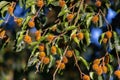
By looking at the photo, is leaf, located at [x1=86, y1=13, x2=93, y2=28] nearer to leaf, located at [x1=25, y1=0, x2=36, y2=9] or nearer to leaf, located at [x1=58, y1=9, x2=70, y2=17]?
leaf, located at [x1=58, y1=9, x2=70, y2=17]

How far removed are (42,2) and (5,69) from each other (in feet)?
4.99

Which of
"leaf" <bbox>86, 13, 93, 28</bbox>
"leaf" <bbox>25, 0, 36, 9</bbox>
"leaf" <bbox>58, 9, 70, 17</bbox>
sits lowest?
"leaf" <bbox>86, 13, 93, 28</bbox>

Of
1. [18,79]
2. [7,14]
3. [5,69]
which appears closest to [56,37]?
[7,14]

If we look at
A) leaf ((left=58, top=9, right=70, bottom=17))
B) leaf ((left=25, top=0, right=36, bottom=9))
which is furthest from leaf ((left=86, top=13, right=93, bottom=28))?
leaf ((left=25, top=0, right=36, bottom=9))

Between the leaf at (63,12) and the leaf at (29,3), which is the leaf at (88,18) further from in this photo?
the leaf at (29,3)

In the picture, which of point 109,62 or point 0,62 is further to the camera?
point 0,62

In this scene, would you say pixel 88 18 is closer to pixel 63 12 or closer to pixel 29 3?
pixel 63 12

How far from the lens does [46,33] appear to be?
1750 millimetres

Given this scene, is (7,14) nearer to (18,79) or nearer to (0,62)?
(18,79)

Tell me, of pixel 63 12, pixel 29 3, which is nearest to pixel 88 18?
pixel 63 12

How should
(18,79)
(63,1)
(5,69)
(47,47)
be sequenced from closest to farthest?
(47,47)
(63,1)
(18,79)
(5,69)

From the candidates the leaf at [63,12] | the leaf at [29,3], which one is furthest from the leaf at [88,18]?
the leaf at [29,3]

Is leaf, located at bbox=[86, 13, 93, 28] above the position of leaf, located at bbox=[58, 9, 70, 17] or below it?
below

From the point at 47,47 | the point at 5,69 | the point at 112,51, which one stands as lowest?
the point at 5,69
